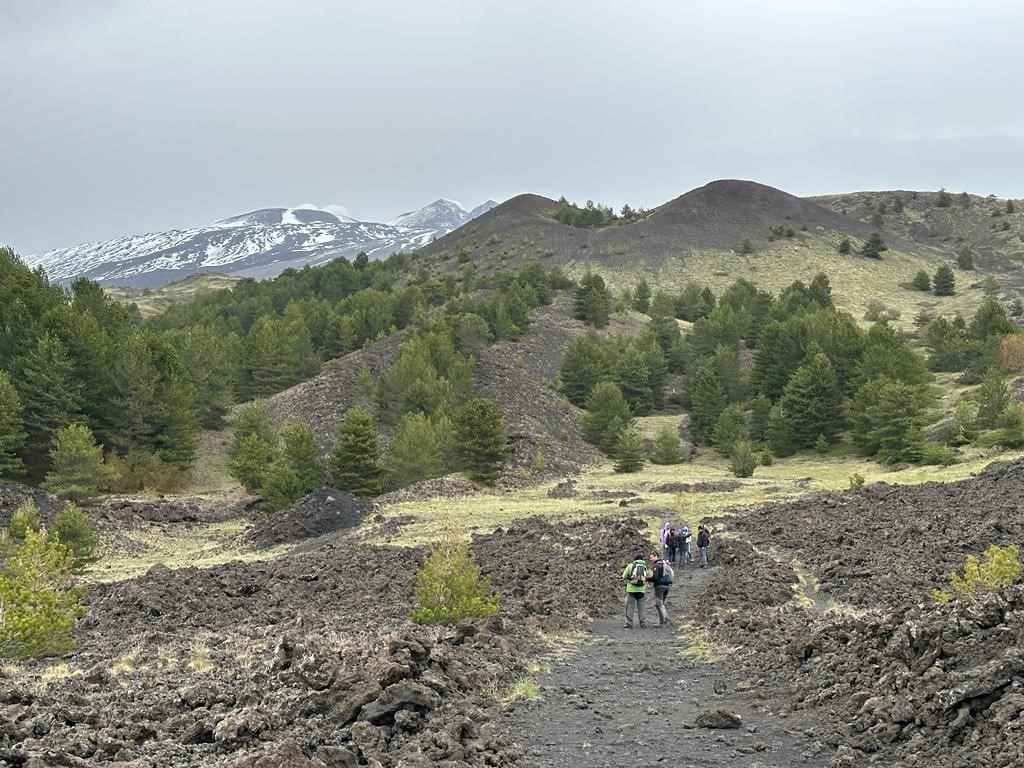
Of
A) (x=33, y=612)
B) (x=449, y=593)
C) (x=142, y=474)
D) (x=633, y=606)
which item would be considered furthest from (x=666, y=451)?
(x=33, y=612)

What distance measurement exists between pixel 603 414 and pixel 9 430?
121 feet

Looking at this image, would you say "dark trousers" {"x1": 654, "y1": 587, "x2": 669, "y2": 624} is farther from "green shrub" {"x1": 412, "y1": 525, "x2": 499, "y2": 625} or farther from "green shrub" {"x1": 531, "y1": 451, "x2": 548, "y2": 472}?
"green shrub" {"x1": 531, "y1": 451, "x2": 548, "y2": 472}

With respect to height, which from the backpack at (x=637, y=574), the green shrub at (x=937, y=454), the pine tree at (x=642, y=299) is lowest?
the green shrub at (x=937, y=454)

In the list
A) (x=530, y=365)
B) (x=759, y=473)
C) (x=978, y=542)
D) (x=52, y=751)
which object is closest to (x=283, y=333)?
(x=530, y=365)

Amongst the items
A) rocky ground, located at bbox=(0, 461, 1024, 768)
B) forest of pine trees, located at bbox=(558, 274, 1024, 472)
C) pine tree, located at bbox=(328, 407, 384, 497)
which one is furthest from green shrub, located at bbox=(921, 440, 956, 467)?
pine tree, located at bbox=(328, 407, 384, 497)

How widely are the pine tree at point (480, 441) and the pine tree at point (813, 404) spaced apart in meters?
22.5

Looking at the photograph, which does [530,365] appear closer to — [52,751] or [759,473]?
[759,473]

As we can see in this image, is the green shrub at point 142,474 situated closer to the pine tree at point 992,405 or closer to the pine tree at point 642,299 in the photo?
the pine tree at point 992,405

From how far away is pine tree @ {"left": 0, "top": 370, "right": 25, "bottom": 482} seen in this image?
4022 centimetres

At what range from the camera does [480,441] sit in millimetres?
43125

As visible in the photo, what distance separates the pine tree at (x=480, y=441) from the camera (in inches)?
1695

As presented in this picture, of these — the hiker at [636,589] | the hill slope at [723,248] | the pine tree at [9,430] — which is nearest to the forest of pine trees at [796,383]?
the hiker at [636,589]

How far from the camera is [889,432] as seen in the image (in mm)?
46375

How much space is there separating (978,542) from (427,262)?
129812 millimetres
